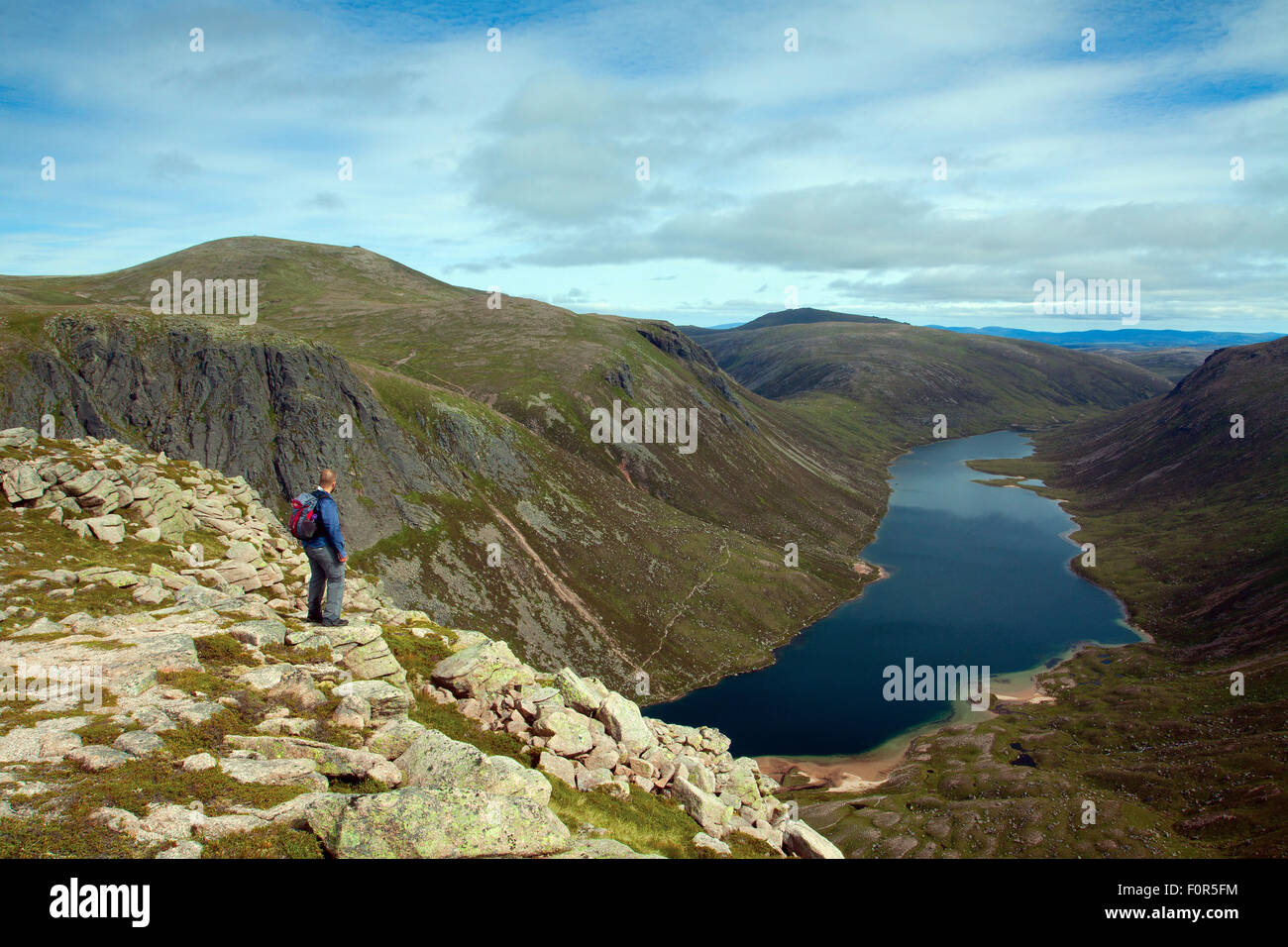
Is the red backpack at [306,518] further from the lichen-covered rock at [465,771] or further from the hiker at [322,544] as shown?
the lichen-covered rock at [465,771]

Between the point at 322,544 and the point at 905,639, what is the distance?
122777 millimetres

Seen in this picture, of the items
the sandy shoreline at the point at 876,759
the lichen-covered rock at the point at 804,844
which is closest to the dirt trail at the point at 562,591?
the sandy shoreline at the point at 876,759

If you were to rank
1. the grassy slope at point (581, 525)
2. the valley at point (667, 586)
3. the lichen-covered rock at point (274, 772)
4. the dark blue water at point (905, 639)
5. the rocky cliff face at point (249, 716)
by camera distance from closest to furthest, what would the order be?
1. the rocky cliff face at point (249, 716)
2. the lichen-covered rock at point (274, 772)
3. the valley at point (667, 586)
4. the dark blue water at point (905, 639)
5. the grassy slope at point (581, 525)

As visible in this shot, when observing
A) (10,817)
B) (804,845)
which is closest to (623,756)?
(804,845)

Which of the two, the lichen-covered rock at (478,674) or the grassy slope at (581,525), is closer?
the lichen-covered rock at (478,674)

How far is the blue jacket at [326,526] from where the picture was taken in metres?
23.0

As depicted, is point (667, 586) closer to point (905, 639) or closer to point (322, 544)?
point (905, 639)

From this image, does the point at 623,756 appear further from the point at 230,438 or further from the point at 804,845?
the point at 230,438

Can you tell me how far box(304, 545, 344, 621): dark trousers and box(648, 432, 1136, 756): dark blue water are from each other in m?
74.1

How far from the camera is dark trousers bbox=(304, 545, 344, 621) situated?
961 inches

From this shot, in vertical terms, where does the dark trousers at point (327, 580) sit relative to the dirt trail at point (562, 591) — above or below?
above

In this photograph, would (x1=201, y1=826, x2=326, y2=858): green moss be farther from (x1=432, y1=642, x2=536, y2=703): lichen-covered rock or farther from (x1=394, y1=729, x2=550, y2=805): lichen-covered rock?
(x1=432, y1=642, x2=536, y2=703): lichen-covered rock

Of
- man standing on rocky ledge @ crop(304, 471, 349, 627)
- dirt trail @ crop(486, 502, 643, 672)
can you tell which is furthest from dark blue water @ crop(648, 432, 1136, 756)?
man standing on rocky ledge @ crop(304, 471, 349, 627)

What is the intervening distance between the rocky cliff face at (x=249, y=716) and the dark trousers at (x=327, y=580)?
124 cm
